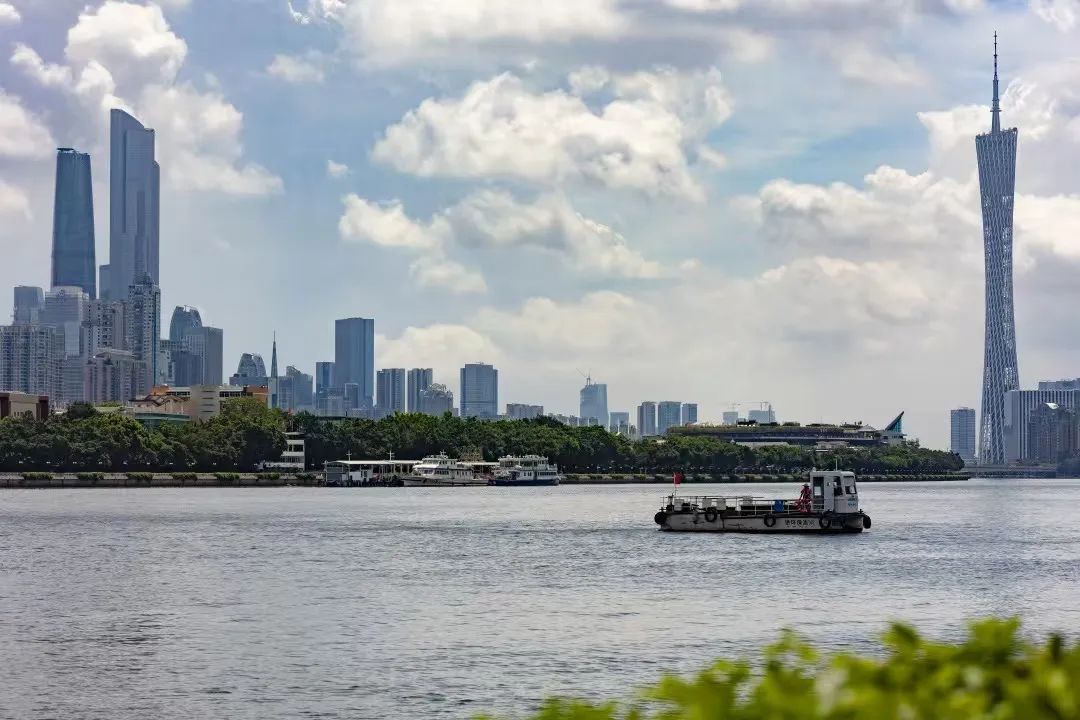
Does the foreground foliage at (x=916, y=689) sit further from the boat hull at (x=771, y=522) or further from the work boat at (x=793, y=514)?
the work boat at (x=793, y=514)

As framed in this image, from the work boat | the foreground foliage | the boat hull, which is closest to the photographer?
the foreground foliage

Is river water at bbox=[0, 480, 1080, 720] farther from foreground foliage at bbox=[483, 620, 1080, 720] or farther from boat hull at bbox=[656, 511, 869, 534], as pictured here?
foreground foliage at bbox=[483, 620, 1080, 720]

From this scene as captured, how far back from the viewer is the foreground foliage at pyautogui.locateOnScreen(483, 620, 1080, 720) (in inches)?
349

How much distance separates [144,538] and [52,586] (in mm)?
42408

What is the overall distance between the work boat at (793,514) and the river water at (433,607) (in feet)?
5.84

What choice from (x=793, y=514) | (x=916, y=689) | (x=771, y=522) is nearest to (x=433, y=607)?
(x=771, y=522)

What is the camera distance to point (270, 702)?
43.9 m

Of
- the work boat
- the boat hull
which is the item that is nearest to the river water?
the boat hull

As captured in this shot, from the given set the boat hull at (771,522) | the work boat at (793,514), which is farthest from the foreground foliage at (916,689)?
the work boat at (793,514)

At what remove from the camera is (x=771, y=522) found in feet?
408

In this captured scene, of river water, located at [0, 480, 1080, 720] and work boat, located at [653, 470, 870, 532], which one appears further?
work boat, located at [653, 470, 870, 532]

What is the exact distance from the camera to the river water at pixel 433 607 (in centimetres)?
4619

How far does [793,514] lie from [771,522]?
1856 mm

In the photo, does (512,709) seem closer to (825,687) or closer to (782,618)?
(782,618)
